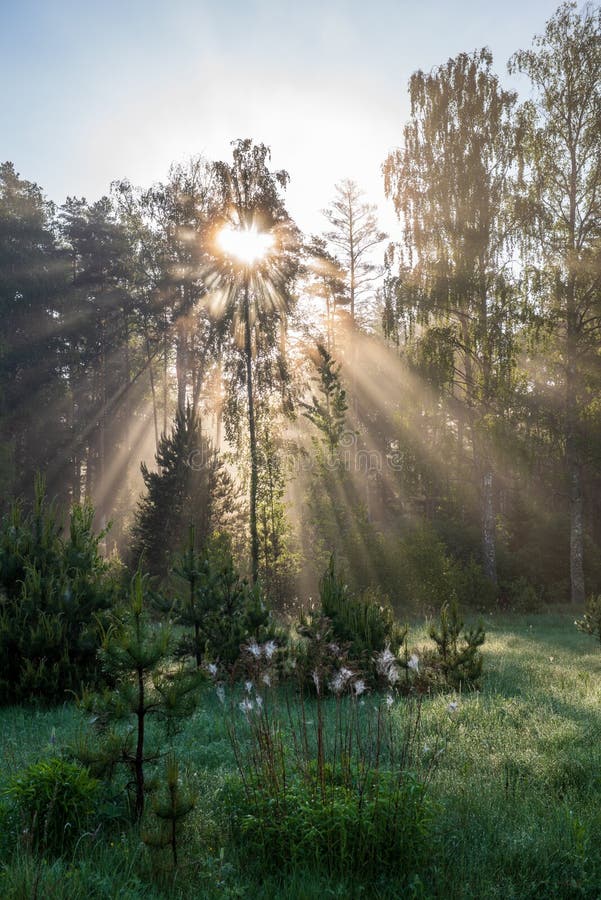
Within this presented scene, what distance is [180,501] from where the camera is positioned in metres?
19.4

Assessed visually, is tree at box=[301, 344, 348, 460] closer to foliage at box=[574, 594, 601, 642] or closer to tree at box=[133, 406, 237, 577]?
tree at box=[133, 406, 237, 577]

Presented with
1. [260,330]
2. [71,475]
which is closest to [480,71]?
[260,330]

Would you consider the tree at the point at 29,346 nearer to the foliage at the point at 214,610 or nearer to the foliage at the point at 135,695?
the foliage at the point at 214,610

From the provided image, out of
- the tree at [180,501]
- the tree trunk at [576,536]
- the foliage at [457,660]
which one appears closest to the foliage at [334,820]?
A: the foliage at [457,660]

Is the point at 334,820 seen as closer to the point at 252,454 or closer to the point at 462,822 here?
the point at 462,822

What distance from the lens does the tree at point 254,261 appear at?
20422mm

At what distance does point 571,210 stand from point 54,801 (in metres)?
19.9

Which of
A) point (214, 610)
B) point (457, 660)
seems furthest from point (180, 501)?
point (457, 660)

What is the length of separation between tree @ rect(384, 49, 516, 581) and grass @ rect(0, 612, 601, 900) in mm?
13636

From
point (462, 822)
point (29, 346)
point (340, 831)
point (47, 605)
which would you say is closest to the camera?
point (340, 831)

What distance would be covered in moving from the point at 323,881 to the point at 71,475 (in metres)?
33.4

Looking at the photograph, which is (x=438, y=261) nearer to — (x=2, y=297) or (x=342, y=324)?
(x=342, y=324)

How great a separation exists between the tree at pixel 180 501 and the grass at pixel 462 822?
11.9 m

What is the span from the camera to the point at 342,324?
3378 centimetres
